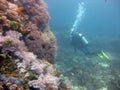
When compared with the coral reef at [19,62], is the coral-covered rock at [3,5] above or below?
above

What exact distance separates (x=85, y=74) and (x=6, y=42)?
24.3 feet

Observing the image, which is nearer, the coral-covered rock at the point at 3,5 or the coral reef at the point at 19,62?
the coral reef at the point at 19,62

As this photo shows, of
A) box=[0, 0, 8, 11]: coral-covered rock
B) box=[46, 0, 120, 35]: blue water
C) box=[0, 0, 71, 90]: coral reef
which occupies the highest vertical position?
box=[46, 0, 120, 35]: blue water

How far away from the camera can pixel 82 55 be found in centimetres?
1582

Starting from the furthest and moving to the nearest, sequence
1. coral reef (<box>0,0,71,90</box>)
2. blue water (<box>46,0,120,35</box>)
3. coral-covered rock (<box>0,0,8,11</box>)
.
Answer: blue water (<box>46,0,120,35</box>), coral-covered rock (<box>0,0,8,11</box>), coral reef (<box>0,0,71,90</box>)

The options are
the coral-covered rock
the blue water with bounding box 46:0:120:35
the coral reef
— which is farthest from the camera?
the blue water with bounding box 46:0:120:35

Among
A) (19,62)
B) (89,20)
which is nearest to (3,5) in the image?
(19,62)

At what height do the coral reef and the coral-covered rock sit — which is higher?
the coral-covered rock

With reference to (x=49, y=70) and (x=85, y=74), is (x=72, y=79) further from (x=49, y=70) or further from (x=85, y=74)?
(x=49, y=70)

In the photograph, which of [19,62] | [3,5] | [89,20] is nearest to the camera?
[19,62]

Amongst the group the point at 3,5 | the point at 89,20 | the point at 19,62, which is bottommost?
the point at 19,62

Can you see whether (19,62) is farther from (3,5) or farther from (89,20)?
(89,20)

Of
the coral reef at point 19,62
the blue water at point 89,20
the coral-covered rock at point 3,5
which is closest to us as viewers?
the coral reef at point 19,62

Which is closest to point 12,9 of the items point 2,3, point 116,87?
point 2,3
